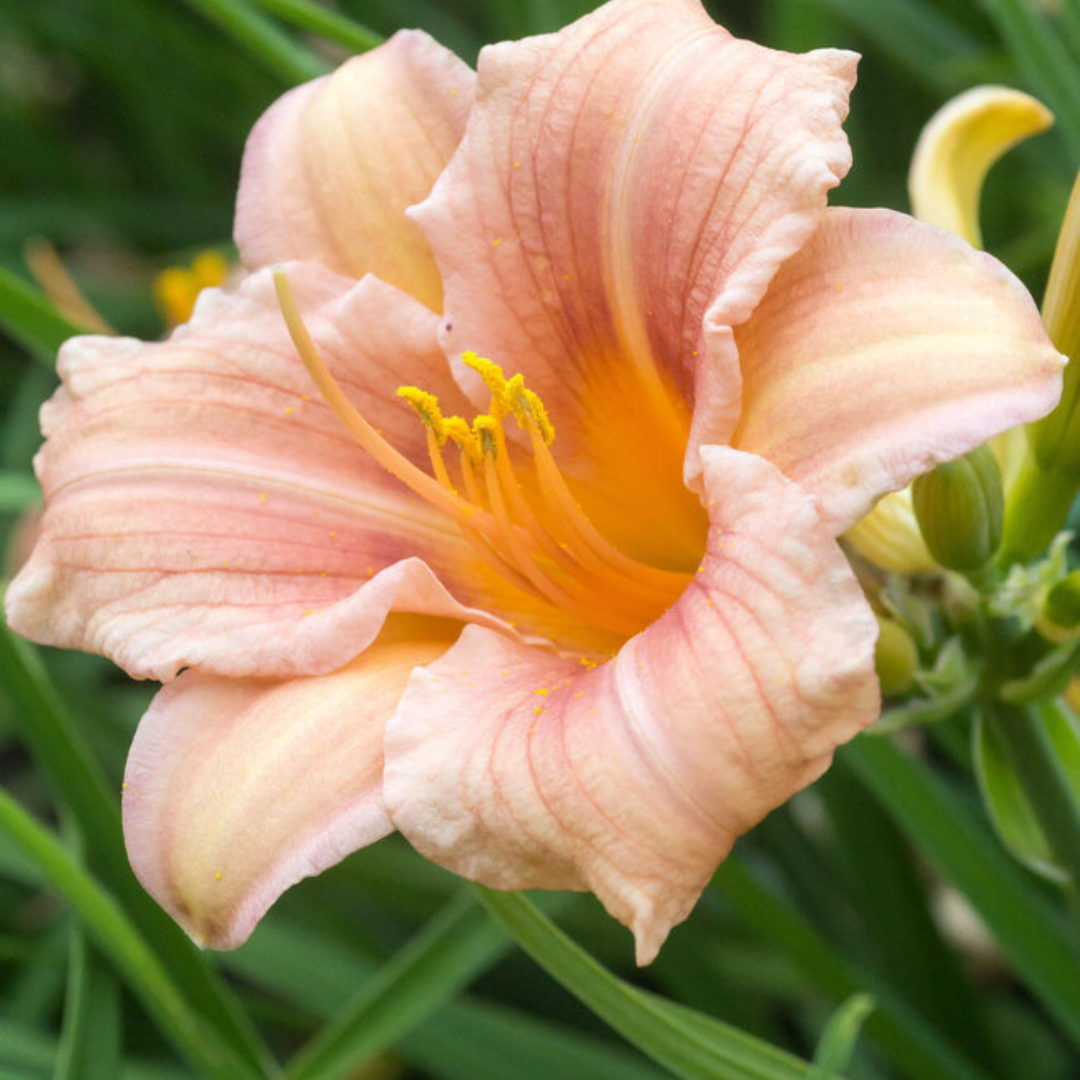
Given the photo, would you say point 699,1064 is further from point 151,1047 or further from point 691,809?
point 151,1047

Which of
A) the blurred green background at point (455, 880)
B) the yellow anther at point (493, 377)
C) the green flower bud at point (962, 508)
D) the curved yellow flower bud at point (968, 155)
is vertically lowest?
the blurred green background at point (455, 880)

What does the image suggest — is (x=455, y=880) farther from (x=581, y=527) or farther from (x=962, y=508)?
(x=962, y=508)

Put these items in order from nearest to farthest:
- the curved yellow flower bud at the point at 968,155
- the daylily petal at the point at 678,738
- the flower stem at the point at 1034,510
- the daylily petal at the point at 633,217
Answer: the daylily petal at the point at 678,738 < the daylily petal at the point at 633,217 < the flower stem at the point at 1034,510 < the curved yellow flower bud at the point at 968,155

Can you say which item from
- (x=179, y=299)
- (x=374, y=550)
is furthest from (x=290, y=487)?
(x=179, y=299)

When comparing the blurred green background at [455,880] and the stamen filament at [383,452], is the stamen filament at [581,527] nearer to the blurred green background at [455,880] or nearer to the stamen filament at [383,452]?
the stamen filament at [383,452]

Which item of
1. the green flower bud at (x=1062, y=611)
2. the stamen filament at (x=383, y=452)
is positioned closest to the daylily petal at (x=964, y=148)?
the green flower bud at (x=1062, y=611)

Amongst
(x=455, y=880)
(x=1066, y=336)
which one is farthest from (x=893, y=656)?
(x=455, y=880)

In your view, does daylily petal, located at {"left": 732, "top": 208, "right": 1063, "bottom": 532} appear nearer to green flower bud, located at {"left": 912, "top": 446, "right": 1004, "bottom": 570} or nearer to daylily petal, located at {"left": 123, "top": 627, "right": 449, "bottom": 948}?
green flower bud, located at {"left": 912, "top": 446, "right": 1004, "bottom": 570}
